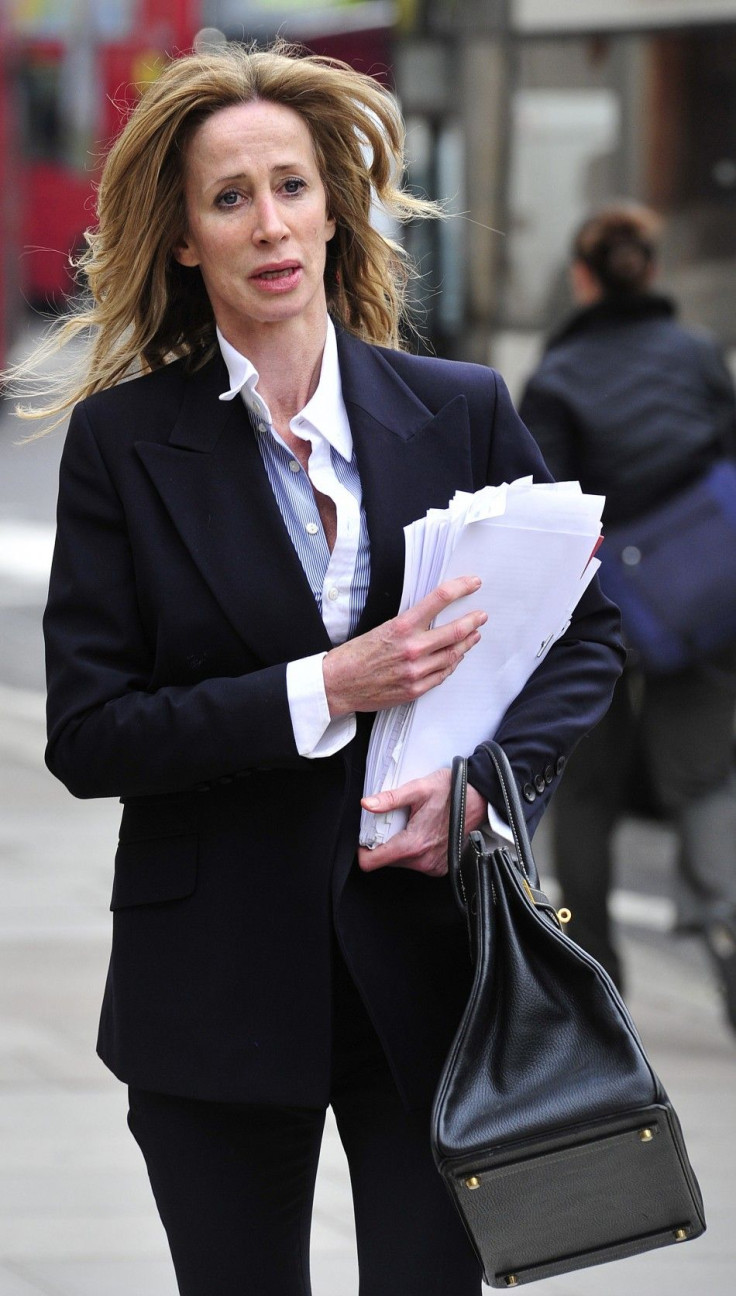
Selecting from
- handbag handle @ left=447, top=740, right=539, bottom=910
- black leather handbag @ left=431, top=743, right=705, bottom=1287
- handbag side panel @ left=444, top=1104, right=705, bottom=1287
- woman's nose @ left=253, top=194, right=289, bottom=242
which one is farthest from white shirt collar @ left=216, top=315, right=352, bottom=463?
handbag side panel @ left=444, top=1104, right=705, bottom=1287

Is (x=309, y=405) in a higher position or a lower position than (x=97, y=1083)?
higher

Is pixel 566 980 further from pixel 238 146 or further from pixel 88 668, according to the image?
pixel 238 146

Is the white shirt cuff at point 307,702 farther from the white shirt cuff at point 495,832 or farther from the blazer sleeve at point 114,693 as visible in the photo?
the white shirt cuff at point 495,832

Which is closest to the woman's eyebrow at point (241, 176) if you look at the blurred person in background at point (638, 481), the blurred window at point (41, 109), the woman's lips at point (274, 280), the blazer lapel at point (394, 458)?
the woman's lips at point (274, 280)

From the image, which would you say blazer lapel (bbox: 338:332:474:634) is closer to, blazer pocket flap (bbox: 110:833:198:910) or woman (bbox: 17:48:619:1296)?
woman (bbox: 17:48:619:1296)

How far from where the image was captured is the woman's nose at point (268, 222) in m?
2.25

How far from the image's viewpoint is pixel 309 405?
7.62ft

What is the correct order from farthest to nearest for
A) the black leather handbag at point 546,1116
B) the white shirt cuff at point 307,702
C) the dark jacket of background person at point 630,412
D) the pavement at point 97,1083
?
1. the dark jacket of background person at point 630,412
2. the pavement at point 97,1083
3. the white shirt cuff at point 307,702
4. the black leather handbag at point 546,1116

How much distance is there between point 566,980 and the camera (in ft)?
6.95

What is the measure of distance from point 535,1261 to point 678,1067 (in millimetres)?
2902

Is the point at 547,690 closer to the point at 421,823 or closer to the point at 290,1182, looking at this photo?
the point at 421,823

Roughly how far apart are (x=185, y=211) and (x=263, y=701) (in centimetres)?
59

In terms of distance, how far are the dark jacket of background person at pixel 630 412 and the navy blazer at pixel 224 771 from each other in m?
2.78

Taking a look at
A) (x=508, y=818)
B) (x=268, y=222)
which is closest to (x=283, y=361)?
(x=268, y=222)
